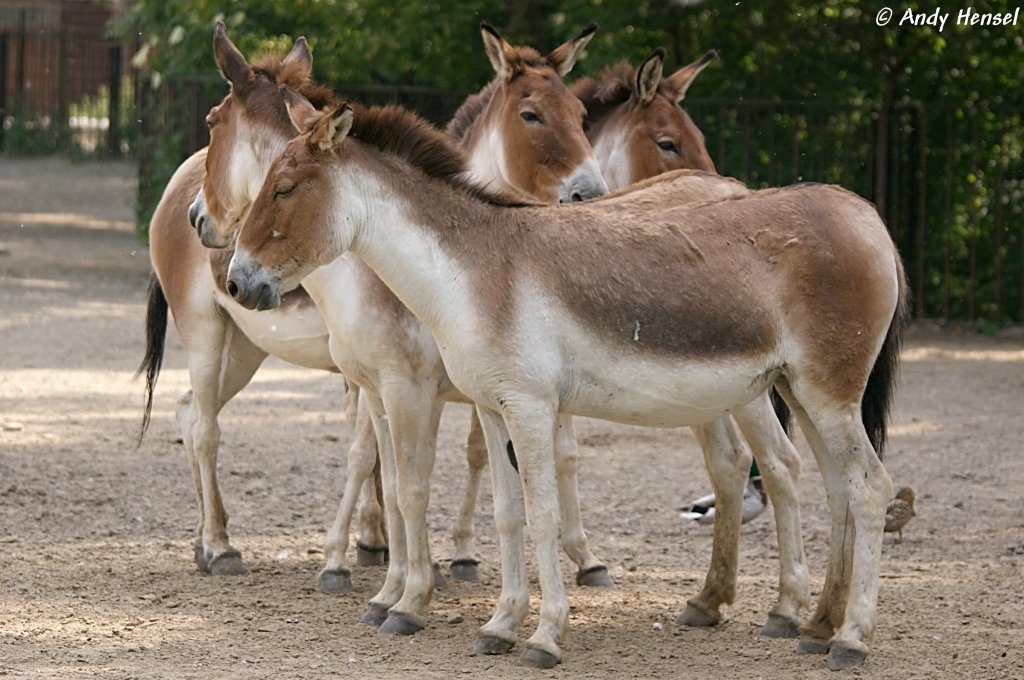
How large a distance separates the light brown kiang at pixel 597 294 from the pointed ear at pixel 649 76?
78.0 inches

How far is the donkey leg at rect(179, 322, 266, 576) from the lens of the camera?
6.46m

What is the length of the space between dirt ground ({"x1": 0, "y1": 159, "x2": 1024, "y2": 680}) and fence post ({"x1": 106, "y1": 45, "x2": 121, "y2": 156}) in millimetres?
17125

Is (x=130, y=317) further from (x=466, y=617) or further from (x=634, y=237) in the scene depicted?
(x=634, y=237)

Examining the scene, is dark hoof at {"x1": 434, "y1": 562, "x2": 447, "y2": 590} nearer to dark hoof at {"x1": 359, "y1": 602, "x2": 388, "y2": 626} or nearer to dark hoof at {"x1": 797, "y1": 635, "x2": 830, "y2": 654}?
dark hoof at {"x1": 359, "y1": 602, "x2": 388, "y2": 626}

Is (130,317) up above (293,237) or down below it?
below

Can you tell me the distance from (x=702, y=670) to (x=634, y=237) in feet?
5.01

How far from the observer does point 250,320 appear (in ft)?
20.6

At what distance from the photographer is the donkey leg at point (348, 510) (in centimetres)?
616

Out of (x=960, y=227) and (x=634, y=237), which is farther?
(x=960, y=227)

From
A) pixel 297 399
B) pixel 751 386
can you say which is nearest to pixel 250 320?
pixel 751 386

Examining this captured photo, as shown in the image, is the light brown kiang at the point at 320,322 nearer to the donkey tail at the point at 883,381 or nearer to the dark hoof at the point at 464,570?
the dark hoof at the point at 464,570

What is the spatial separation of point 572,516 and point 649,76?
7.22 feet

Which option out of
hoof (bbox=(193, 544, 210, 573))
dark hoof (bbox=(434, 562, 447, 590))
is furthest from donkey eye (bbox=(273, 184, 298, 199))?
hoof (bbox=(193, 544, 210, 573))

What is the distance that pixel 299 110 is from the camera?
536 centimetres
